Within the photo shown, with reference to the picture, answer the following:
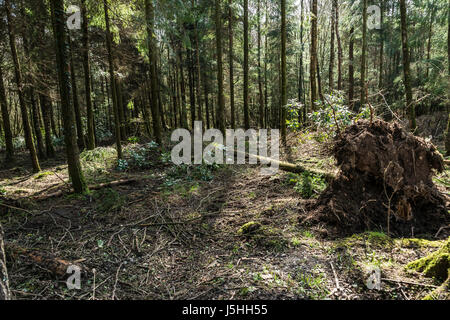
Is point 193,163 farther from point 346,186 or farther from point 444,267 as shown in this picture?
point 444,267

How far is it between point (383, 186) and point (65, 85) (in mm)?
→ 7376

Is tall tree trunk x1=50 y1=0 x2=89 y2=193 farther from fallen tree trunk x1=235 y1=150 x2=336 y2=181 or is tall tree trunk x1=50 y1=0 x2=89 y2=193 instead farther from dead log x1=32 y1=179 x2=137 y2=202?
fallen tree trunk x1=235 y1=150 x2=336 y2=181

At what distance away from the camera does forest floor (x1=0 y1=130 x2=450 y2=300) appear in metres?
3.08

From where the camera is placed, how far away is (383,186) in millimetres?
4633

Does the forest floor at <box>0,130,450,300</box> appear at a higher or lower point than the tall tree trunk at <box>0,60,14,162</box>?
lower

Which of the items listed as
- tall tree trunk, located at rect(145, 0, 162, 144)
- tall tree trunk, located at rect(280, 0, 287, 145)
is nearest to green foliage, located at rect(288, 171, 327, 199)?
tall tree trunk, located at rect(280, 0, 287, 145)

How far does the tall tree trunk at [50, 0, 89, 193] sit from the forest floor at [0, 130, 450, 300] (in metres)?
0.81

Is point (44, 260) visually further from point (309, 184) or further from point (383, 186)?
point (383, 186)

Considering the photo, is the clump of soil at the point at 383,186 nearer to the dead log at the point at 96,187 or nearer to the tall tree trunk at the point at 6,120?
the dead log at the point at 96,187

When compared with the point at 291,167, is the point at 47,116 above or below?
above

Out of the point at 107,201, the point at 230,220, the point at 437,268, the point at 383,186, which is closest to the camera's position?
the point at 437,268

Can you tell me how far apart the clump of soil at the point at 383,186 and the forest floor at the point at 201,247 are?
1.29 feet

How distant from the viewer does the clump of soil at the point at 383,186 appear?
4.41 meters

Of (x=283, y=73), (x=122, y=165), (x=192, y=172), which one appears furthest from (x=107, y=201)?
(x=283, y=73)
